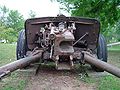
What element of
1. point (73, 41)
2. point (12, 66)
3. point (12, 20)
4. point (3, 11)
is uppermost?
point (3, 11)

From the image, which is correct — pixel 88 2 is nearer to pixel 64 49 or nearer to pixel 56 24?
pixel 56 24

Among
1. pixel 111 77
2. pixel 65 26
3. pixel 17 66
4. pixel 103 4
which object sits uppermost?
pixel 103 4

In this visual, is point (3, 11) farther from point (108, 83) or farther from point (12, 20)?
point (108, 83)

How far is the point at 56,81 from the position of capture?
551 cm

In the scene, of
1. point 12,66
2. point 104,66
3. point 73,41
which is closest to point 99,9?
point 73,41

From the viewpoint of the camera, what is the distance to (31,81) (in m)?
5.52

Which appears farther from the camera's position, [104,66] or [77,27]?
[77,27]

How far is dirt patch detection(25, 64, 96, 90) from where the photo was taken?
509cm

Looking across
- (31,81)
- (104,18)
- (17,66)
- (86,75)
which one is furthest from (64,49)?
(104,18)

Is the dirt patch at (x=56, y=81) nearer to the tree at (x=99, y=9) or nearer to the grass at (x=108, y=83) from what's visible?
the grass at (x=108, y=83)

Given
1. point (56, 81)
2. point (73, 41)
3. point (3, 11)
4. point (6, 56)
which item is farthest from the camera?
point (3, 11)

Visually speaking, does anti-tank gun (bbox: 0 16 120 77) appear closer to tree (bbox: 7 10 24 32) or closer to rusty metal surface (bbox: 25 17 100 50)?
rusty metal surface (bbox: 25 17 100 50)

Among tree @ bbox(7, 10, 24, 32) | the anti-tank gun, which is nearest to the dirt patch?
the anti-tank gun

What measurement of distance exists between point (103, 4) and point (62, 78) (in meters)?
8.67
